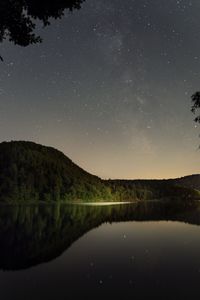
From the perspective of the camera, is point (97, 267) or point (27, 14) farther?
point (97, 267)

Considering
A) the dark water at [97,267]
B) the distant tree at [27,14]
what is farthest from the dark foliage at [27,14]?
the dark water at [97,267]

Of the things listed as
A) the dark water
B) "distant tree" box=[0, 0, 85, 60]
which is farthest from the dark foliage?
the dark water

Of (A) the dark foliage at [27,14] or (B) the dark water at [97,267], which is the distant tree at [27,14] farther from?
(B) the dark water at [97,267]

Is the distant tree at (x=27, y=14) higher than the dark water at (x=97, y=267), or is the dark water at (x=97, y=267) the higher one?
the distant tree at (x=27, y=14)

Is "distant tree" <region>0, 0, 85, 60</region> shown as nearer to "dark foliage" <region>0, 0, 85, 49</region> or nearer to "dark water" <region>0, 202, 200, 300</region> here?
"dark foliage" <region>0, 0, 85, 49</region>

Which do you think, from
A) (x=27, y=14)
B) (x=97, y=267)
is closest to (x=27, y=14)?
(x=27, y=14)

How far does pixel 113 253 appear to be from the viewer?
40719 mm

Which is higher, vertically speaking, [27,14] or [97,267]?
[27,14]

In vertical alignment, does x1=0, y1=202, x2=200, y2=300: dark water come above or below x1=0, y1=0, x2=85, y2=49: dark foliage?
below

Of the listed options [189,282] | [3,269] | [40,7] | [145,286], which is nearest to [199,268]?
[189,282]

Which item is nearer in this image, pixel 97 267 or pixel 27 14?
pixel 27 14

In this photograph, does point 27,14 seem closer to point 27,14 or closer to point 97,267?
point 27,14

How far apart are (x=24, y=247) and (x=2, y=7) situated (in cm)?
2697

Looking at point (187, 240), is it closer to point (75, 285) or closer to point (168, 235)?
point (168, 235)
